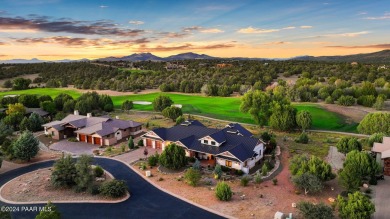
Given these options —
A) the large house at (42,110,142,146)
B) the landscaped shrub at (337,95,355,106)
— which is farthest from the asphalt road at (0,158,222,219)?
the landscaped shrub at (337,95,355,106)

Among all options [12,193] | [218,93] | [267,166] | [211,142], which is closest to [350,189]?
[267,166]

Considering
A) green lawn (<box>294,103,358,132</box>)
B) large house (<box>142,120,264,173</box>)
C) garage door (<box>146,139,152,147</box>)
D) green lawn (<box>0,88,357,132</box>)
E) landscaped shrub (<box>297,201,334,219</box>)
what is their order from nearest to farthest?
landscaped shrub (<box>297,201,334,219</box>), large house (<box>142,120,264,173</box>), garage door (<box>146,139,152,147</box>), green lawn (<box>294,103,358,132</box>), green lawn (<box>0,88,357,132</box>)

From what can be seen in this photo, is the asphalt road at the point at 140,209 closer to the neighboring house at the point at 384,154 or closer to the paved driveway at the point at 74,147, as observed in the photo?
the paved driveway at the point at 74,147

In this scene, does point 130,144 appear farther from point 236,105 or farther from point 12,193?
point 236,105

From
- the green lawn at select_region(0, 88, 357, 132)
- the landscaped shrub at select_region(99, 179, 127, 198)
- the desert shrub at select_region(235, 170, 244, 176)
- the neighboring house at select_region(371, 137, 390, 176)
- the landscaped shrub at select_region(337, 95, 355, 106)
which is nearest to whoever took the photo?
the landscaped shrub at select_region(99, 179, 127, 198)

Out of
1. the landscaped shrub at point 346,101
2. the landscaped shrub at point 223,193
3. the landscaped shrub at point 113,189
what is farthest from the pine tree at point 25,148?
the landscaped shrub at point 346,101

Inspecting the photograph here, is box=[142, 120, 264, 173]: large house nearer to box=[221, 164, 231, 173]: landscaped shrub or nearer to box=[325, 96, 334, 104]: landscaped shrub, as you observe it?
box=[221, 164, 231, 173]: landscaped shrub

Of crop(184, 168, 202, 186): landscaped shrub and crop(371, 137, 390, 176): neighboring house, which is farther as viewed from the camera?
crop(371, 137, 390, 176): neighboring house
